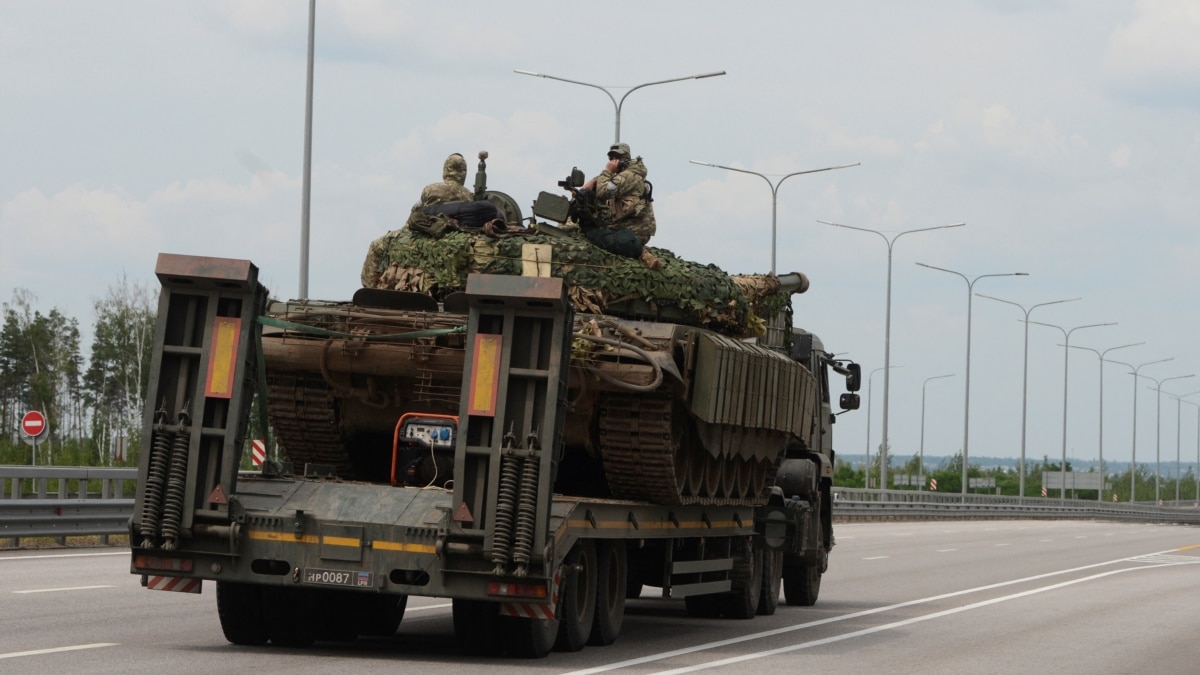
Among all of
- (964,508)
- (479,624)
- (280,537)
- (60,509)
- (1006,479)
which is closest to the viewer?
(280,537)

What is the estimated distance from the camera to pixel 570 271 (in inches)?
598

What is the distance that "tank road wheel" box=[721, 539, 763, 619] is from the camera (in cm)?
1819

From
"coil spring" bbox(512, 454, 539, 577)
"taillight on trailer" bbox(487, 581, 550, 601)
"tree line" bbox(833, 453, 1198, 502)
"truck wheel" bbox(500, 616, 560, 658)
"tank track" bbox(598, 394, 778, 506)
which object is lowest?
"truck wheel" bbox(500, 616, 560, 658)

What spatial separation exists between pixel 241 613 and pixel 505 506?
2.36 meters

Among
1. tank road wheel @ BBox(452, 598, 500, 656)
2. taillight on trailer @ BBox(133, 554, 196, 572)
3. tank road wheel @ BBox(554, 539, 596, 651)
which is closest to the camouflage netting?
tank road wheel @ BBox(554, 539, 596, 651)

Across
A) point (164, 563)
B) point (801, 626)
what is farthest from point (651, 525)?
point (164, 563)

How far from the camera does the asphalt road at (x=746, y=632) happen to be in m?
12.6

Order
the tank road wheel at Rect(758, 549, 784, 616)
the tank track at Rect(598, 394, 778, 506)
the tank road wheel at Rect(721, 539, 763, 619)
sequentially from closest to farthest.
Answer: the tank track at Rect(598, 394, 778, 506), the tank road wheel at Rect(721, 539, 763, 619), the tank road wheel at Rect(758, 549, 784, 616)

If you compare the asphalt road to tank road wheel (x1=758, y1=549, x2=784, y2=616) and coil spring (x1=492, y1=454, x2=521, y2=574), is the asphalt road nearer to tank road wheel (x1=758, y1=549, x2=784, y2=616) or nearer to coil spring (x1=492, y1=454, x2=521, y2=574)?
tank road wheel (x1=758, y1=549, x2=784, y2=616)

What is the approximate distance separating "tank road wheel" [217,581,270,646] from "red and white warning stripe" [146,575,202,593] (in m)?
0.32

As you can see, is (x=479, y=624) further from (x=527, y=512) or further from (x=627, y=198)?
(x=627, y=198)

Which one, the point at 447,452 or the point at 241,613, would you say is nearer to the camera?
the point at 241,613

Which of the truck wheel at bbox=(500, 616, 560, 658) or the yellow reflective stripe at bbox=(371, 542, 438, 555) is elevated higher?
the yellow reflective stripe at bbox=(371, 542, 438, 555)

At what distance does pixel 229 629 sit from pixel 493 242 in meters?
3.71
